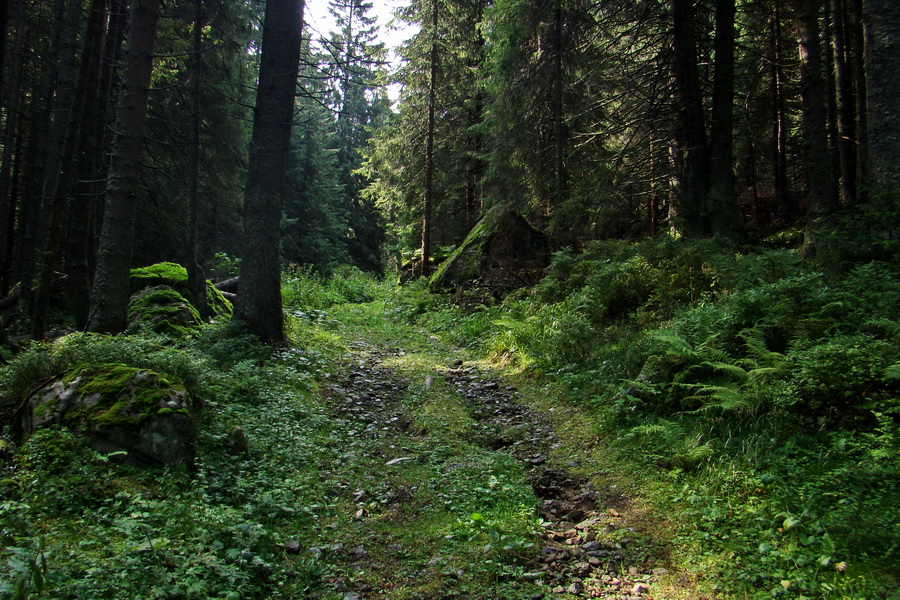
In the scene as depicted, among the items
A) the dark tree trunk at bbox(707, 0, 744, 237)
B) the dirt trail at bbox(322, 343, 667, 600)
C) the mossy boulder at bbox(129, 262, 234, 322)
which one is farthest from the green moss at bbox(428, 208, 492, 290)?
the mossy boulder at bbox(129, 262, 234, 322)

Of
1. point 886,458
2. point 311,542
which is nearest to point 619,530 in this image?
point 886,458

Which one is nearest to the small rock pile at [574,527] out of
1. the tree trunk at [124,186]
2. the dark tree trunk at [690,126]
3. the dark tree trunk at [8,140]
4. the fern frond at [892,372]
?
Result: the fern frond at [892,372]

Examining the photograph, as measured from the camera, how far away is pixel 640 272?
925cm

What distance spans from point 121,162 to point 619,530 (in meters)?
8.23

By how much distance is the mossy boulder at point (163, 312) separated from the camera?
8477 millimetres

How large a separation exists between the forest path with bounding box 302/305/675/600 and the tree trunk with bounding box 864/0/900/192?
204 inches

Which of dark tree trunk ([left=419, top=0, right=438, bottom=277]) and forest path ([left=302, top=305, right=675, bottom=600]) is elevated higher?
dark tree trunk ([left=419, top=0, right=438, bottom=277])

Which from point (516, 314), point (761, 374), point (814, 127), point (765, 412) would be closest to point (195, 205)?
point (516, 314)

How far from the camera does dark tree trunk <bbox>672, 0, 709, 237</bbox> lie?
436 inches

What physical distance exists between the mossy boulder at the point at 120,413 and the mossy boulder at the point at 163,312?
12.0ft

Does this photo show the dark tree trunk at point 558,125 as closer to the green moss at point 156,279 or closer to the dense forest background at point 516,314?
the dense forest background at point 516,314

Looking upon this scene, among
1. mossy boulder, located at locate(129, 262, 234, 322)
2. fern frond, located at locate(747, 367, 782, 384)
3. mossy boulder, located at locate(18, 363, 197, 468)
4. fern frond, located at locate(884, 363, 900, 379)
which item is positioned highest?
mossy boulder, located at locate(129, 262, 234, 322)

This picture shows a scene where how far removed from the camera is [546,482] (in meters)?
5.03

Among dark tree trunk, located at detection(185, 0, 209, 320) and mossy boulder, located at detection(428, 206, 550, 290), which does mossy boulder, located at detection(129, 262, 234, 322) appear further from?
mossy boulder, located at detection(428, 206, 550, 290)
